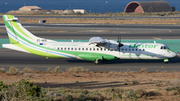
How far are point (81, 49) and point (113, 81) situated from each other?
32.7 ft

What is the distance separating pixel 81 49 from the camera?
106ft

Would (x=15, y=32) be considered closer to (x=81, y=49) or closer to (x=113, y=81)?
(x=81, y=49)

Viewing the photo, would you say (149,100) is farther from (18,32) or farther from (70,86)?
(18,32)

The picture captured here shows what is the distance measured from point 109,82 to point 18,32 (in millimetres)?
15472

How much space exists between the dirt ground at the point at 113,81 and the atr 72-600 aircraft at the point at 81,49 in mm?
4804

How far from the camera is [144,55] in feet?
106

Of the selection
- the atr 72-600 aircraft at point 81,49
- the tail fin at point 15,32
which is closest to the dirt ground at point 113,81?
the atr 72-600 aircraft at point 81,49

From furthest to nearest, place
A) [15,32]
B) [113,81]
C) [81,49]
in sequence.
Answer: [81,49]
[15,32]
[113,81]

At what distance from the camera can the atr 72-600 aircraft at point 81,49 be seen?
31.8 metres

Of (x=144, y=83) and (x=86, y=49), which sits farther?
(x=86, y=49)

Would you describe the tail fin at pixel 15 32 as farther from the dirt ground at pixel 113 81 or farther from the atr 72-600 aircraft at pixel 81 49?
the dirt ground at pixel 113 81

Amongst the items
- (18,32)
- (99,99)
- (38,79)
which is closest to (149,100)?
(99,99)

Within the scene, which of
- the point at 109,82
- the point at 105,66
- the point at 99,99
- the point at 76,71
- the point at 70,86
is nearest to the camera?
the point at 99,99

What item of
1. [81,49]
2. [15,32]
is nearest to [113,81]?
[81,49]
